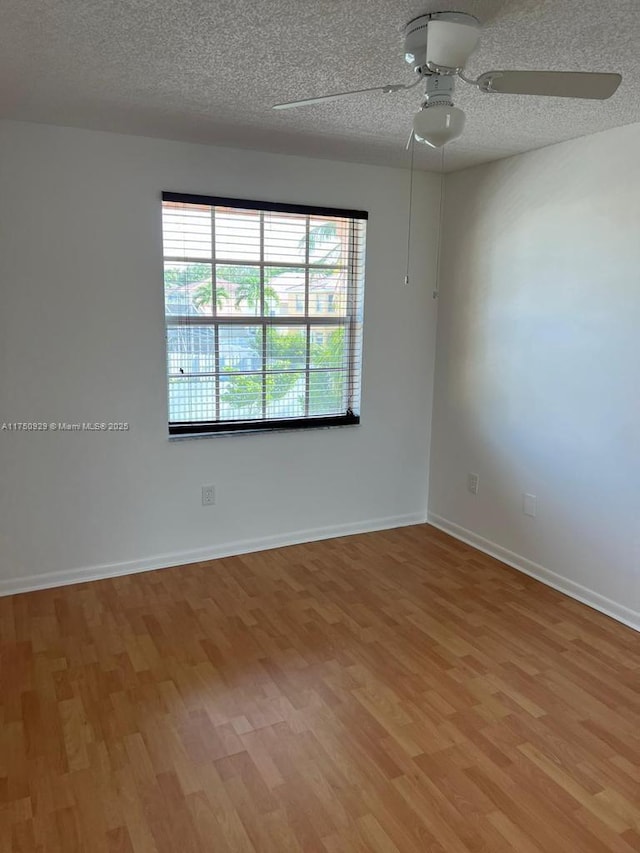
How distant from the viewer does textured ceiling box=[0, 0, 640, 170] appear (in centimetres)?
174

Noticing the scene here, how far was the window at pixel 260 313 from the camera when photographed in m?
3.36

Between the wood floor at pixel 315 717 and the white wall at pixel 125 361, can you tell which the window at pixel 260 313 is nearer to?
the white wall at pixel 125 361

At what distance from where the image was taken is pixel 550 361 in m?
3.28

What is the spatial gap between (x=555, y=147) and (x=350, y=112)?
1.17 metres

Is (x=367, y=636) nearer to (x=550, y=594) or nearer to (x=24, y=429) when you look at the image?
(x=550, y=594)

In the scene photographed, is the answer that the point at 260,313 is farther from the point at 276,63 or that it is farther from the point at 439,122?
the point at 439,122

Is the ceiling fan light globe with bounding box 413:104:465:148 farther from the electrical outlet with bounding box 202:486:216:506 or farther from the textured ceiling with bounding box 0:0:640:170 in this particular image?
the electrical outlet with bounding box 202:486:216:506

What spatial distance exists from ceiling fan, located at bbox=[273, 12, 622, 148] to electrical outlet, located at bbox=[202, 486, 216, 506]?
2.22 metres

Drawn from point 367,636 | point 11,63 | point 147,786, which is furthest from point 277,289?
point 147,786

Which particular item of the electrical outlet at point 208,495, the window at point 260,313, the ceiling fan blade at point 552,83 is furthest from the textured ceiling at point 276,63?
the electrical outlet at point 208,495

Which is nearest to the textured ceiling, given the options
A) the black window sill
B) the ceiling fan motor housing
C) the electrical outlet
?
the ceiling fan motor housing

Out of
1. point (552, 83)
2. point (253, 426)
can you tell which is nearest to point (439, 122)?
point (552, 83)

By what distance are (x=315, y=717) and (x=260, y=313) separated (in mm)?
2177

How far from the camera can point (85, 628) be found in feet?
9.29
